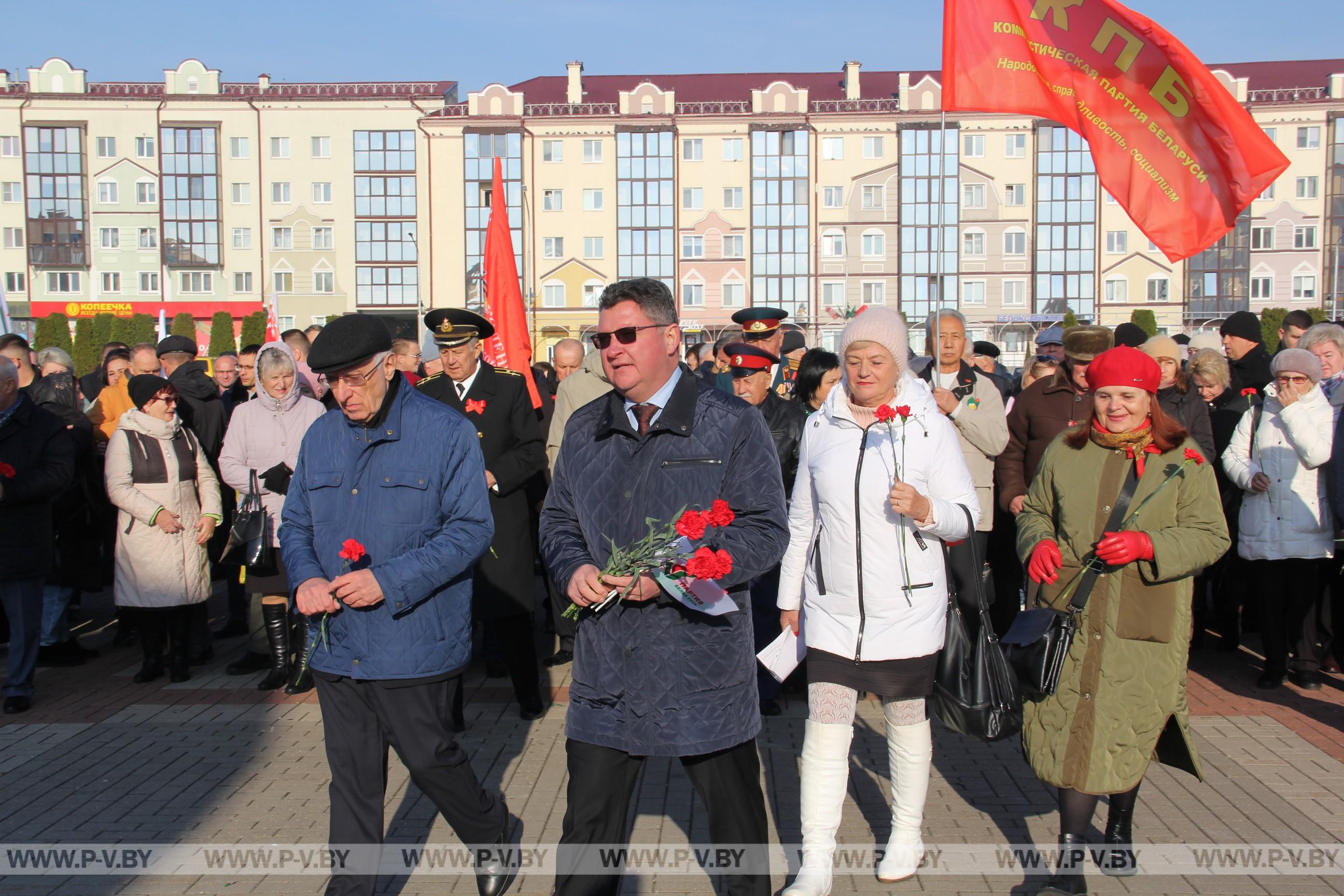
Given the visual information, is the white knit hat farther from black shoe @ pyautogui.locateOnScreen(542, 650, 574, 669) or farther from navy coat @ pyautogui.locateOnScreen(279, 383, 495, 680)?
black shoe @ pyautogui.locateOnScreen(542, 650, 574, 669)

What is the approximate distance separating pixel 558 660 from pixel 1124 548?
16.1 ft

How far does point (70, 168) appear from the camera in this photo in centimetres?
6719

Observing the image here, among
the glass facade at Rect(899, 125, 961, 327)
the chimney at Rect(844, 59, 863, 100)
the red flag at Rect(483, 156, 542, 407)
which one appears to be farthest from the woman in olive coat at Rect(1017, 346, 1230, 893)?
the chimney at Rect(844, 59, 863, 100)

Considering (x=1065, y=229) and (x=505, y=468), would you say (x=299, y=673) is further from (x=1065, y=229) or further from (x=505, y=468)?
(x=1065, y=229)

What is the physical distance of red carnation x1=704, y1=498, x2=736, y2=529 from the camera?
128 inches

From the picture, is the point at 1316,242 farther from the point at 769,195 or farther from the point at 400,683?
the point at 400,683

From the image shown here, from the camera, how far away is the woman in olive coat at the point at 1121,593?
411 cm

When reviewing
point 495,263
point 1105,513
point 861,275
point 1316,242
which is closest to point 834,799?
point 1105,513

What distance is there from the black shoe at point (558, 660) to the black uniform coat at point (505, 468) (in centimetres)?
153

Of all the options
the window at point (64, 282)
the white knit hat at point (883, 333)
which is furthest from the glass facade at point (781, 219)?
the white knit hat at point (883, 333)

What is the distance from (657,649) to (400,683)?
98cm

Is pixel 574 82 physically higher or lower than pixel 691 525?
higher

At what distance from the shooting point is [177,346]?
9375 millimetres

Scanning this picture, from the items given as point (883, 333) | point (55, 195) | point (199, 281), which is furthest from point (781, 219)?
point (883, 333)
